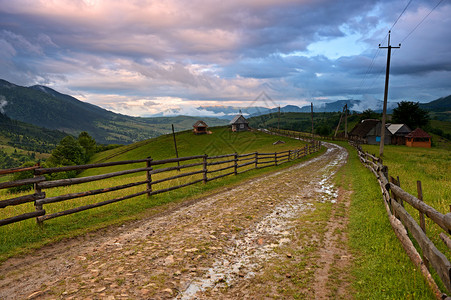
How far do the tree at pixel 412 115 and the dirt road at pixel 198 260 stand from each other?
89136mm

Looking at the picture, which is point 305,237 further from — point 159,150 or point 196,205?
point 159,150

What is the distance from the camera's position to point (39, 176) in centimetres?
789

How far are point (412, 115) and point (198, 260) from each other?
95813mm

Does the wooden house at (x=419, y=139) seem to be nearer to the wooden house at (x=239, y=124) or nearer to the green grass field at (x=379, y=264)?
the wooden house at (x=239, y=124)

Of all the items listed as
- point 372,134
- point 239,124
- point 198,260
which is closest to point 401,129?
point 372,134

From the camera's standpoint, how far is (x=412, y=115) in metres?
78.9

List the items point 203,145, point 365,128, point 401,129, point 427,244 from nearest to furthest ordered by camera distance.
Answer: point 427,244 < point 401,129 < point 365,128 < point 203,145

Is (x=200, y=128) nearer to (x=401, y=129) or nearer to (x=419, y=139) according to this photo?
(x=401, y=129)

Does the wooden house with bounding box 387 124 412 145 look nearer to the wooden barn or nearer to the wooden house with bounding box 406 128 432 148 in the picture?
the wooden house with bounding box 406 128 432 148

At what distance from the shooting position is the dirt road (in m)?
4.62

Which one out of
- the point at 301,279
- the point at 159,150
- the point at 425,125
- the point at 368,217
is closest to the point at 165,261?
the point at 301,279

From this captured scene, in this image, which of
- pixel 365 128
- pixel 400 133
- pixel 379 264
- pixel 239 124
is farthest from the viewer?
pixel 239 124

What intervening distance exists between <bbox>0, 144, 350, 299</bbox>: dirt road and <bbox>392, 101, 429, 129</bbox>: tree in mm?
89136

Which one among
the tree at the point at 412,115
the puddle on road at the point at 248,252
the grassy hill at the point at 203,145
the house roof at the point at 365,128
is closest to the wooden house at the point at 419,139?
the house roof at the point at 365,128
